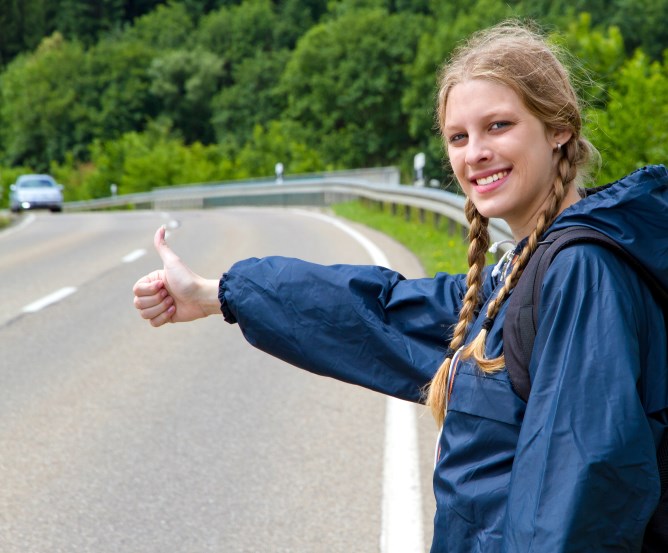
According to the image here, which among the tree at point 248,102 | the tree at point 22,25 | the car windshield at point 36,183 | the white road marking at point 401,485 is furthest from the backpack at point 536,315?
the tree at point 22,25

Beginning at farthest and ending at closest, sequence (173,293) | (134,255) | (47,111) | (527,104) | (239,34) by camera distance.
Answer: (239,34), (47,111), (134,255), (173,293), (527,104)

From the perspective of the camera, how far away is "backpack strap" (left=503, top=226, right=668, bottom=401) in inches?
64.7

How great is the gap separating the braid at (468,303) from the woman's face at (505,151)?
0.15m

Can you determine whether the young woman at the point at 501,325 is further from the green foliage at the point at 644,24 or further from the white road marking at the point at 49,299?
the green foliage at the point at 644,24

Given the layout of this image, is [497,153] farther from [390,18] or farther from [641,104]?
[390,18]


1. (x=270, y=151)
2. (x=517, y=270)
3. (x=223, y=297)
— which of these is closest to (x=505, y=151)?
(x=517, y=270)

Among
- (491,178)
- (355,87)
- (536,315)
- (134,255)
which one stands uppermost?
(491,178)

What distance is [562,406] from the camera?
1.56 meters

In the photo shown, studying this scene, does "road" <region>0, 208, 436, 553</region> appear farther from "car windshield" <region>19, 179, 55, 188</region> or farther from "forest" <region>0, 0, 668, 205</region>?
"forest" <region>0, 0, 668, 205</region>

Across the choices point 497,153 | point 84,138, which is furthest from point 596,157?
point 84,138

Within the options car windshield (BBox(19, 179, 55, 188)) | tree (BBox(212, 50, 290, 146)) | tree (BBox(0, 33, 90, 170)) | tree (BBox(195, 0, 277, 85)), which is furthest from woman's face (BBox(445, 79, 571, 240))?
tree (BBox(0, 33, 90, 170))

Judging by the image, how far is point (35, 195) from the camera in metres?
42.1

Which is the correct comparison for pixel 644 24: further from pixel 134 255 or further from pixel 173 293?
pixel 173 293

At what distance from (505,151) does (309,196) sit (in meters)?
29.9
